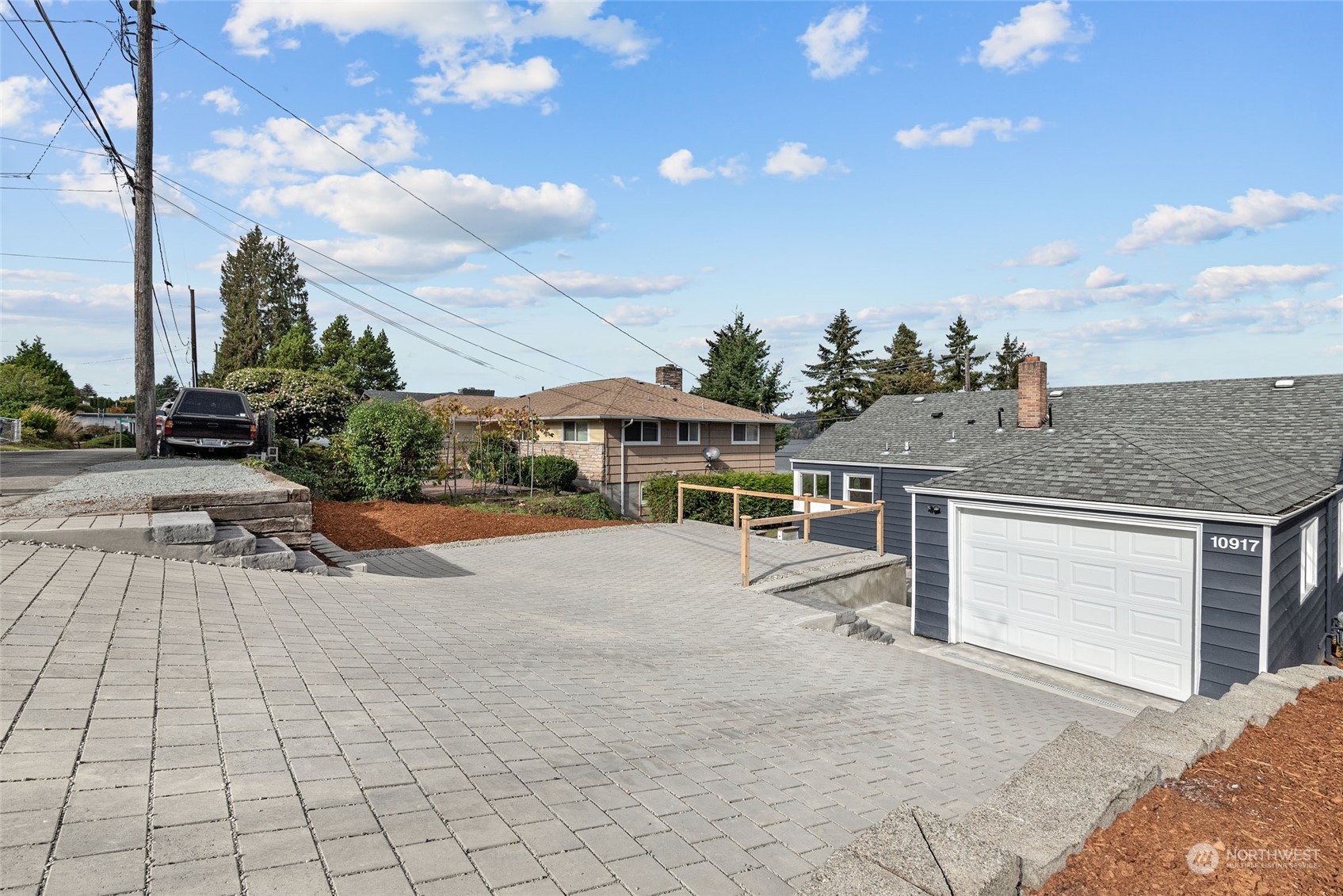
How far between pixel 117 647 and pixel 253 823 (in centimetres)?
233

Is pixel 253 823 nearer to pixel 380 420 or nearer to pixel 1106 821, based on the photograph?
pixel 1106 821

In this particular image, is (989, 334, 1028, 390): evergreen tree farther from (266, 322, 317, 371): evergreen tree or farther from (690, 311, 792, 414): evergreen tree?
(266, 322, 317, 371): evergreen tree

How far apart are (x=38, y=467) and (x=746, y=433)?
24.8 metres

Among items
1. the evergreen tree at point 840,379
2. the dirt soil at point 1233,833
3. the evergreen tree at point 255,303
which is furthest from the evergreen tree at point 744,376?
the dirt soil at point 1233,833

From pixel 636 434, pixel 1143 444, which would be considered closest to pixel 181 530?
pixel 1143 444

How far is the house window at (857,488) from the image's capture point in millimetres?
21156

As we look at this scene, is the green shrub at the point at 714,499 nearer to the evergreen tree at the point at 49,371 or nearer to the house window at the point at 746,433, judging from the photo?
the house window at the point at 746,433

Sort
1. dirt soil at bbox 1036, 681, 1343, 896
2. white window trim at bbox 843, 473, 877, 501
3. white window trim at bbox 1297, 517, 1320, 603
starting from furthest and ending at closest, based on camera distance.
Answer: white window trim at bbox 843, 473, 877, 501
white window trim at bbox 1297, 517, 1320, 603
dirt soil at bbox 1036, 681, 1343, 896

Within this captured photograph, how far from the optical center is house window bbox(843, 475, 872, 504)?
833 inches

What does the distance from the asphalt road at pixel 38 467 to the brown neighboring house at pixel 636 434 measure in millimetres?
12711

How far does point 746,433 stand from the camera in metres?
32.0

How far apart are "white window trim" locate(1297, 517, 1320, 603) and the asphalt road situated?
55.8 ft

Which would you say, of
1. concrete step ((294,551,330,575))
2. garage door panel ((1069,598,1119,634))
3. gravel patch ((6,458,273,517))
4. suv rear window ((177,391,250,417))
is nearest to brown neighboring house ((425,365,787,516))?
suv rear window ((177,391,250,417))

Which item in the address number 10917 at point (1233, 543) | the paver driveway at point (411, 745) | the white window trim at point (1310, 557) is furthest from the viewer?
the white window trim at point (1310, 557)
